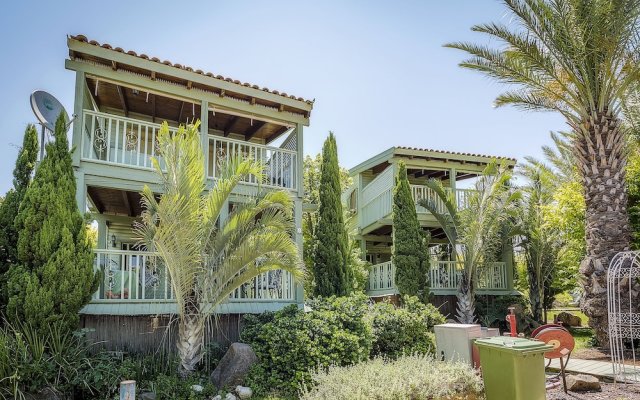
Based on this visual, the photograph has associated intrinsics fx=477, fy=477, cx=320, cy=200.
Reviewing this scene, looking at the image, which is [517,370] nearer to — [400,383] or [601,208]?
[400,383]

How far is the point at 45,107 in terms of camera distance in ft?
32.1

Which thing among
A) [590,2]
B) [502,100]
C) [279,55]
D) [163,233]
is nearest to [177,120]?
[279,55]

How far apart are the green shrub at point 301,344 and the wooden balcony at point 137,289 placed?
160 cm

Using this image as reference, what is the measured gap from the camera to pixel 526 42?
12.0 m

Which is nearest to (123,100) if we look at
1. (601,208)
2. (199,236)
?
(199,236)

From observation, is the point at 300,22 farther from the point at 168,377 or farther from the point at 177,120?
the point at 168,377

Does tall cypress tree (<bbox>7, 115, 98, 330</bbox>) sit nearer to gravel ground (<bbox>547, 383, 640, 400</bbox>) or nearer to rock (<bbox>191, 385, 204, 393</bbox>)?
rock (<bbox>191, 385, 204, 393</bbox>)

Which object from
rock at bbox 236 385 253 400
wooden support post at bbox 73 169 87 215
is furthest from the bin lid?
wooden support post at bbox 73 169 87 215

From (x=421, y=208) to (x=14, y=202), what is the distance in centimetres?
1282

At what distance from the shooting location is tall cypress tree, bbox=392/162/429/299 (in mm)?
14875

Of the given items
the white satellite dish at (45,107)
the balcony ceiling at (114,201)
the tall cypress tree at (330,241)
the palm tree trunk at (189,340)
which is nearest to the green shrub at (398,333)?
the tall cypress tree at (330,241)

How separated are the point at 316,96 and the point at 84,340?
26.0ft

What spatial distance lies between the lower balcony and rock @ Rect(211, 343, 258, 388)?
793 cm

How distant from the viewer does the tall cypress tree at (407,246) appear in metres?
14.9
